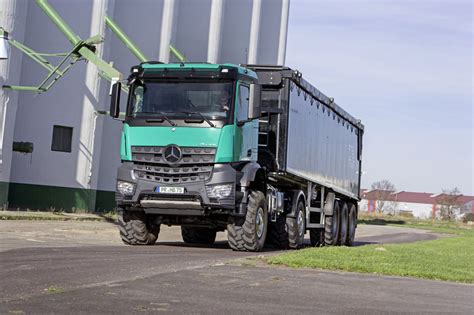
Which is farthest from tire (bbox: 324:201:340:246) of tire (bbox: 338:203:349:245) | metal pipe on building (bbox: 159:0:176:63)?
metal pipe on building (bbox: 159:0:176:63)

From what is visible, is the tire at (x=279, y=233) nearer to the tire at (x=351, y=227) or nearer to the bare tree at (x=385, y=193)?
the tire at (x=351, y=227)

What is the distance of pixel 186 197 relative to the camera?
16594 millimetres

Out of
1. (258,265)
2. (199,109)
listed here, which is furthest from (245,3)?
(258,265)

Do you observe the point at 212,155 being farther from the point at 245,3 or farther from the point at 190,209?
the point at 245,3

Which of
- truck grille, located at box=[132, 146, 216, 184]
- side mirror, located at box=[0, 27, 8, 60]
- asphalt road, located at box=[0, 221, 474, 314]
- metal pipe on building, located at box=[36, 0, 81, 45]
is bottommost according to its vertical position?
asphalt road, located at box=[0, 221, 474, 314]

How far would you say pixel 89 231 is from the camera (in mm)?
24688

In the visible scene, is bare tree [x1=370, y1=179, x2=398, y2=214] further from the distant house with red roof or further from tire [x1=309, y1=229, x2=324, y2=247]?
tire [x1=309, y1=229, x2=324, y2=247]

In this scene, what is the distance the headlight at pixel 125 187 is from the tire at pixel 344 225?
1041 cm

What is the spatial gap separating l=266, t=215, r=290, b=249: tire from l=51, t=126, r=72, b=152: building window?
15211mm

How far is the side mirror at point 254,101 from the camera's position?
55.3 ft

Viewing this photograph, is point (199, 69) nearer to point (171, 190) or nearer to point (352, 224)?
point (171, 190)

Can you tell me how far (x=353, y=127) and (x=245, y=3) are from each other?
1656cm

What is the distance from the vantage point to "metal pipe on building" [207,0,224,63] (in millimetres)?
40188

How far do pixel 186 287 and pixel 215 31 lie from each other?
30.8m
